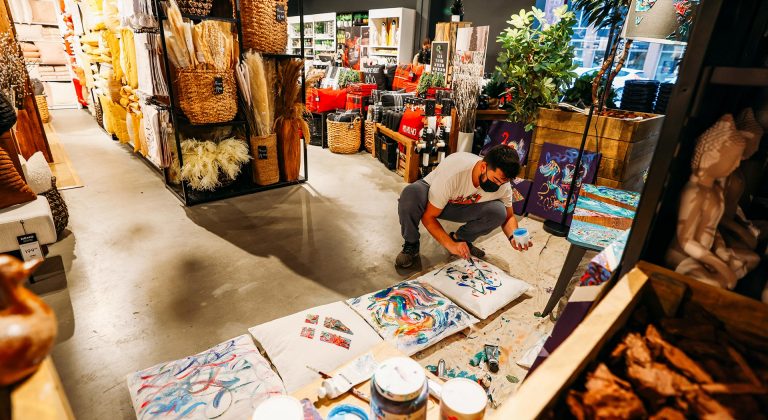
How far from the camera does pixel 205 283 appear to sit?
8.64 ft

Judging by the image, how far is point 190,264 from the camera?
2.86 metres

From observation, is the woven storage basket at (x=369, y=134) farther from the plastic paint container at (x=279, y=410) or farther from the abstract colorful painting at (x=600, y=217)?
the plastic paint container at (x=279, y=410)

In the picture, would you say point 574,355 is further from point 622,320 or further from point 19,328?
point 19,328

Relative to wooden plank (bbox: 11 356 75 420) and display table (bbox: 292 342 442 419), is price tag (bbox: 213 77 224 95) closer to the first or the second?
display table (bbox: 292 342 442 419)

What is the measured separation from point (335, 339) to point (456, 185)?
1.26 meters

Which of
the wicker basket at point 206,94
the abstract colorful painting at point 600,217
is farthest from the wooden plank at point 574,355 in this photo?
the wicker basket at point 206,94

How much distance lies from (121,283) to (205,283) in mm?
533

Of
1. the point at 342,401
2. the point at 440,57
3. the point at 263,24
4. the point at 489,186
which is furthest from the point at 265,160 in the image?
the point at 342,401

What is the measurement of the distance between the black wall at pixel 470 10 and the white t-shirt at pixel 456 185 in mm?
4636

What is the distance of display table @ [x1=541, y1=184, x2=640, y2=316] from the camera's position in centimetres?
194

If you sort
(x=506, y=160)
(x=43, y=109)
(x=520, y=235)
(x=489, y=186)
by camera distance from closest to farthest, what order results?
1. (x=506, y=160)
2. (x=520, y=235)
3. (x=489, y=186)
4. (x=43, y=109)

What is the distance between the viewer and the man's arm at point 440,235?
2.49 meters

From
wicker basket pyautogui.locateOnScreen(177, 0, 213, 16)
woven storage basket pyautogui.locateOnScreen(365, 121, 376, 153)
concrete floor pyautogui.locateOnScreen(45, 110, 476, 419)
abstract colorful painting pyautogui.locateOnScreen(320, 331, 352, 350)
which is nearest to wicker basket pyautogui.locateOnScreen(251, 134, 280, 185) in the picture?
concrete floor pyautogui.locateOnScreen(45, 110, 476, 419)

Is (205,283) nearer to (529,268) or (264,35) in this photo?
(529,268)
